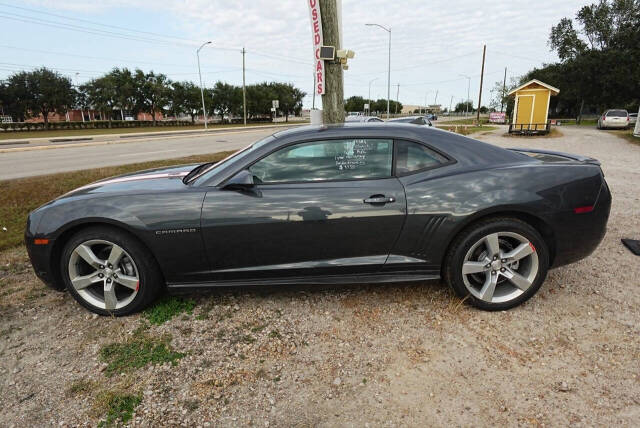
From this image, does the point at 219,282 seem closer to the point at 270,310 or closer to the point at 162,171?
the point at 270,310

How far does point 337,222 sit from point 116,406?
1722 millimetres

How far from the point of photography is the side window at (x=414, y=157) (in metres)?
2.82

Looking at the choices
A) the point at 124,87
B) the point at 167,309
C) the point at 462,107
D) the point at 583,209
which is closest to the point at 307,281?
the point at 167,309

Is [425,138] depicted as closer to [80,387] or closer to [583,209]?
[583,209]

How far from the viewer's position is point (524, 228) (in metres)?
2.79

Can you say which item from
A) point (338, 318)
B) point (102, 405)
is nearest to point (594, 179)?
point (338, 318)

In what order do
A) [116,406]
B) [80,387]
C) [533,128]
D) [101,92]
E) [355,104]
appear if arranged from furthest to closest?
[355,104]
[101,92]
[533,128]
[80,387]
[116,406]

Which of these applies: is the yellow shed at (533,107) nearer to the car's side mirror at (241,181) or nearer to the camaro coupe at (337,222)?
the camaro coupe at (337,222)

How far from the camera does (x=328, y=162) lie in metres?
2.84

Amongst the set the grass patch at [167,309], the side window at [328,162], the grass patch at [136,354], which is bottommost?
the grass patch at [136,354]

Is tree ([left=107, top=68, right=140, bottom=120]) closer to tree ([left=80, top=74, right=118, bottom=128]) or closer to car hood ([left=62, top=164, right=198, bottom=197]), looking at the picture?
tree ([left=80, top=74, right=118, bottom=128])

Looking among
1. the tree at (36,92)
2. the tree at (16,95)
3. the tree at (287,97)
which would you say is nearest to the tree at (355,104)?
the tree at (287,97)

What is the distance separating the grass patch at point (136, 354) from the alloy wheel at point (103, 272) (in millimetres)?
401

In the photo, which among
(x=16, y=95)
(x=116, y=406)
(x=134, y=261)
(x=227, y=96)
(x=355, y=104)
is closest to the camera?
(x=116, y=406)
